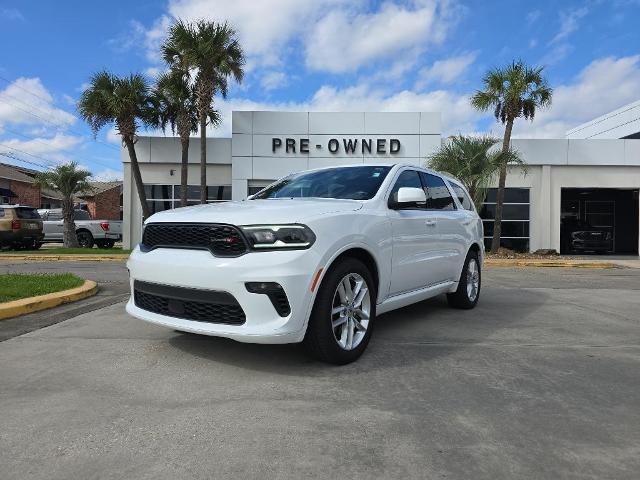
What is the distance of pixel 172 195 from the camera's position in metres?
20.5

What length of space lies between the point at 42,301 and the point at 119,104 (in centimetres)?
1376

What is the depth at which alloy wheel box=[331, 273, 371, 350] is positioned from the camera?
12.2ft

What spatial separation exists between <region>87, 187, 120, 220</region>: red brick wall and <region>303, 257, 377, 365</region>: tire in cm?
4854

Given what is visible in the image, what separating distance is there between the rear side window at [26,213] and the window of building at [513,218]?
60.5 feet

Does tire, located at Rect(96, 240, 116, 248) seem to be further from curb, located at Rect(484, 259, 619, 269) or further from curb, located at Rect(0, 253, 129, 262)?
curb, located at Rect(484, 259, 619, 269)

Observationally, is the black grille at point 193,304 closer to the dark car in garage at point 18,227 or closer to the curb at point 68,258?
the curb at point 68,258

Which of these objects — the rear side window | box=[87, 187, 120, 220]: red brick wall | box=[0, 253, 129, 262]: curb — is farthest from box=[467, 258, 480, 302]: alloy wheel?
box=[87, 187, 120, 220]: red brick wall

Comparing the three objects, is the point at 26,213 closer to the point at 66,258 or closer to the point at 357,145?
the point at 66,258

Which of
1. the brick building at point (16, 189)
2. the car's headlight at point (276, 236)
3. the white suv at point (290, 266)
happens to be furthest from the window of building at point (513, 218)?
the brick building at point (16, 189)

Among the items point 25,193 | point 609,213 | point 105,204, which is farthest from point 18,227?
point 105,204

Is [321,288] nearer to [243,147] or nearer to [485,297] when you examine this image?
[485,297]

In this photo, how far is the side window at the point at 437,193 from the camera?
5418 mm

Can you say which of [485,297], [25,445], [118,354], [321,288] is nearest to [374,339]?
[321,288]

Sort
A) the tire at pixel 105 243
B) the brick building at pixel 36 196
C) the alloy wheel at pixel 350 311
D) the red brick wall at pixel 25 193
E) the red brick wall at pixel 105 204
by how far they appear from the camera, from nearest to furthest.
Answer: the alloy wheel at pixel 350 311
the tire at pixel 105 243
the brick building at pixel 36 196
the red brick wall at pixel 25 193
the red brick wall at pixel 105 204
